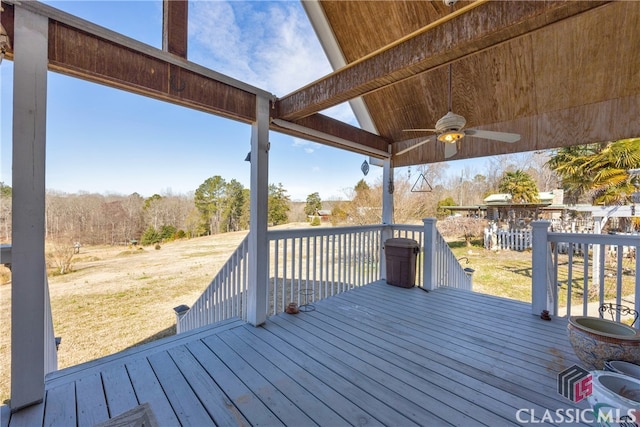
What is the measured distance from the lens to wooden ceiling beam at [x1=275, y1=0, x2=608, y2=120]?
1398 millimetres

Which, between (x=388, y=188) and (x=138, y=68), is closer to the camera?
(x=138, y=68)

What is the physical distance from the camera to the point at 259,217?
Answer: 282cm

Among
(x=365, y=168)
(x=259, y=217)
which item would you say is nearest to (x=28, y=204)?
(x=259, y=217)

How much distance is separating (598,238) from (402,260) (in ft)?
7.35

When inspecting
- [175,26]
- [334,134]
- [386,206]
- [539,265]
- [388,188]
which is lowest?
[539,265]

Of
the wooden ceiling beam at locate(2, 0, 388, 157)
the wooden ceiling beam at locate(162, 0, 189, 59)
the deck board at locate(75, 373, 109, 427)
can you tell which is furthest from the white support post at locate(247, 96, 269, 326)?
the deck board at locate(75, 373, 109, 427)

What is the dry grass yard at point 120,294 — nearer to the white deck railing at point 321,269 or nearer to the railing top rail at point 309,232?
the white deck railing at point 321,269

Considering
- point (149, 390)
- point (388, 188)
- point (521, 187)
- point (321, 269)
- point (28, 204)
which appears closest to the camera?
point (28, 204)

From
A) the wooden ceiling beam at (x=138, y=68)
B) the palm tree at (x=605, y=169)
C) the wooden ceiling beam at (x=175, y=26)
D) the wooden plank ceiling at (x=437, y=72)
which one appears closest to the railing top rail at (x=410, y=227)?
the wooden plank ceiling at (x=437, y=72)

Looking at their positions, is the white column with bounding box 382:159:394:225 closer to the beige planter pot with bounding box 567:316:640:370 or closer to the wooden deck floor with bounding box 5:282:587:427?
the wooden deck floor with bounding box 5:282:587:427

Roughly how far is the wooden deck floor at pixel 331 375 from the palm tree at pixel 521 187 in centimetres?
1195

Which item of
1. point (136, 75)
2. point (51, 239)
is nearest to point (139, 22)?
point (136, 75)

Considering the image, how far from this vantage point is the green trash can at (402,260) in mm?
4078

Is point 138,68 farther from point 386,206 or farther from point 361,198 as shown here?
point 361,198
